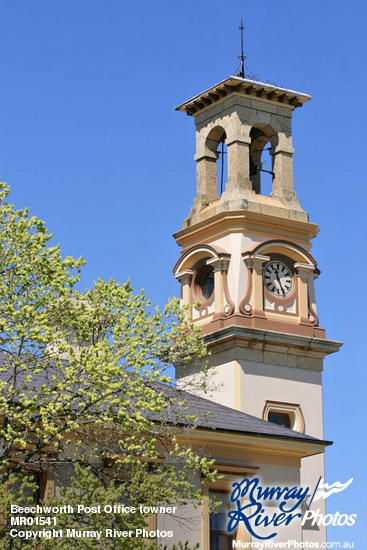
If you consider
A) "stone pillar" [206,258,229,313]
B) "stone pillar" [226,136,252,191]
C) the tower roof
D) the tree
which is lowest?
the tree

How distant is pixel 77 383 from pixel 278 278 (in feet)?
76.9

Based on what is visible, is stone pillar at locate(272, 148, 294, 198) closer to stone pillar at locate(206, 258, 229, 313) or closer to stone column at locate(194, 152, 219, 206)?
stone column at locate(194, 152, 219, 206)

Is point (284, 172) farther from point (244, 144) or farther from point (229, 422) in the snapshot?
point (229, 422)

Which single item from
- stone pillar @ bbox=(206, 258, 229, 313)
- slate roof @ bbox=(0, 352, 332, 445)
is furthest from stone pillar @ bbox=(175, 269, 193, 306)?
slate roof @ bbox=(0, 352, 332, 445)

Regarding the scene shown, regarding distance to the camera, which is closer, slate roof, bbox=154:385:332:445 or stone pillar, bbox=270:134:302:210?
slate roof, bbox=154:385:332:445

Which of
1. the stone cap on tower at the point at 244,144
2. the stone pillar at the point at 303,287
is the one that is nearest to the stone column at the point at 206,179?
the stone cap on tower at the point at 244,144

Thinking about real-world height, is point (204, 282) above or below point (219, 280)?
above

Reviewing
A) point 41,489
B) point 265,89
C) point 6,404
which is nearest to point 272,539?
point 41,489

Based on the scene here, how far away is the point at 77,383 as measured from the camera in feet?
76.5

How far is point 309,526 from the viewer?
4150 cm

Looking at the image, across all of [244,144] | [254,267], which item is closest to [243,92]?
[244,144]

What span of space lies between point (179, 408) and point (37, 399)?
799cm

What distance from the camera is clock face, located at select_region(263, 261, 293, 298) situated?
4575 centimetres

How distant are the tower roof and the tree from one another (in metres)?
22.5
